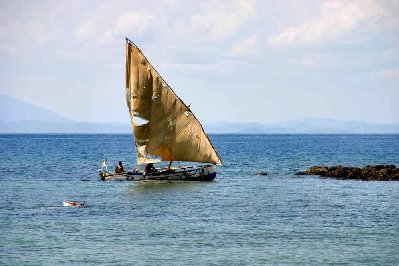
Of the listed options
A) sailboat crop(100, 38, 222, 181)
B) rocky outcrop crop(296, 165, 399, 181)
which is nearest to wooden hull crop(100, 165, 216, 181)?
sailboat crop(100, 38, 222, 181)

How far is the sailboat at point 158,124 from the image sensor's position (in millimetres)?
77250

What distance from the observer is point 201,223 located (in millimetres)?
51531

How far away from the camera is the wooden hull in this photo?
78.6 m

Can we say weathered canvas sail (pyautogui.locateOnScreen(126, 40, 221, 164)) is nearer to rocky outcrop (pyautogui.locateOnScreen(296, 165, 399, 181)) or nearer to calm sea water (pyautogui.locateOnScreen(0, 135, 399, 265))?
calm sea water (pyautogui.locateOnScreen(0, 135, 399, 265))

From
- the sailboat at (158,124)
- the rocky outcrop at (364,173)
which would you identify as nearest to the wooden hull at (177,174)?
the sailboat at (158,124)

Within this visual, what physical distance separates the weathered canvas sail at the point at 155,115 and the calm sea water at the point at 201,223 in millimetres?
3883

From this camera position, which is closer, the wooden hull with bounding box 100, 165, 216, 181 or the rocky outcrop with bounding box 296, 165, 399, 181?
the wooden hull with bounding box 100, 165, 216, 181

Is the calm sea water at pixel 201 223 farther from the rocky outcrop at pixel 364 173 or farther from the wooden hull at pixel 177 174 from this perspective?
the rocky outcrop at pixel 364 173

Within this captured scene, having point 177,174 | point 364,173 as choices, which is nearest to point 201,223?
point 177,174

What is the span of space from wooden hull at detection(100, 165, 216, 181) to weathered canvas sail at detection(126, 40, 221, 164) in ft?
4.78

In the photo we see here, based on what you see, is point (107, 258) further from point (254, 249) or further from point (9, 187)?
point (9, 187)

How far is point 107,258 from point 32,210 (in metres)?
18.6

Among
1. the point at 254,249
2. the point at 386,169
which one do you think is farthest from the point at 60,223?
the point at 386,169

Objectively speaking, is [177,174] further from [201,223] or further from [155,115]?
[201,223]
